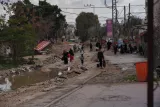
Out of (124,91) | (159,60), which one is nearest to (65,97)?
(124,91)

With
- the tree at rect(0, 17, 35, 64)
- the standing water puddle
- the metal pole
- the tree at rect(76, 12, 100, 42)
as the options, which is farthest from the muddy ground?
the tree at rect(76, 12, 100, 42)

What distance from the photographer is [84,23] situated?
120m

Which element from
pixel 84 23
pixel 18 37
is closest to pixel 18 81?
pixel 18 37

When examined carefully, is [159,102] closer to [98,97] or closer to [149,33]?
[98,97]

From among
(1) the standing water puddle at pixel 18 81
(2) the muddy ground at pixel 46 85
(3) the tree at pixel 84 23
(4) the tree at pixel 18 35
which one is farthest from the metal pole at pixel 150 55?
(3) the tree at pixel 84 23

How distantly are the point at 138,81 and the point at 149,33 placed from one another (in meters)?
13.5

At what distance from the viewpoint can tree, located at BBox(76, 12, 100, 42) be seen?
392 ft

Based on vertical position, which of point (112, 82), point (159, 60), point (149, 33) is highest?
point (149, 33)

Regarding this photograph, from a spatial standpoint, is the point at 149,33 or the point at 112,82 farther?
the point at 112,82

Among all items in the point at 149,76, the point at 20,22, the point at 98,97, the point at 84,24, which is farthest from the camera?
the point at 84,24

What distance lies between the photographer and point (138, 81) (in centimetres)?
1788

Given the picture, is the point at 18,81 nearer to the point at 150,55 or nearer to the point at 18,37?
the point at 18,37

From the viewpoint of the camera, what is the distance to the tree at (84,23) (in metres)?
119

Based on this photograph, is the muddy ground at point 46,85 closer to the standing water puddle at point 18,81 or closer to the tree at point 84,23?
the standing water puddle at point 18,81
